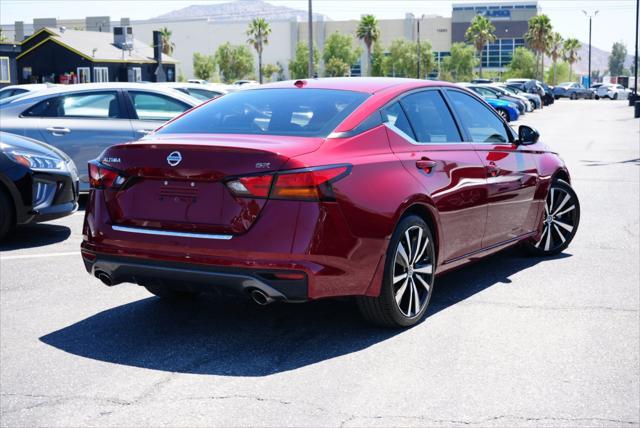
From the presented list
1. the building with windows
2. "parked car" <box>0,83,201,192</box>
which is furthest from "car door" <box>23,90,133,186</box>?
the building with windows

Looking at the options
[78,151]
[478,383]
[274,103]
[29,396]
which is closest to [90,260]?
[29,396]

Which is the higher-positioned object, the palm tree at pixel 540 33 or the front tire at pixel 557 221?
the palm tree at pixel 540 33

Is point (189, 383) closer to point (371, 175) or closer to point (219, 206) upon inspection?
point (219, 206)

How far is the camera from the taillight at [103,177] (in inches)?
220

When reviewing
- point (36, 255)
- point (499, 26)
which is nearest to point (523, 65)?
point (499, 26)

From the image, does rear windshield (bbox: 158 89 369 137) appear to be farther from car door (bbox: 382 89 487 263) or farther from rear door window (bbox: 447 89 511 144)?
rear door window (bbox: 447 89 511 144)

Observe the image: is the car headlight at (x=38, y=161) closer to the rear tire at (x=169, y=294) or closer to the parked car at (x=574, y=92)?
the rear tire at (x=169, y=294)

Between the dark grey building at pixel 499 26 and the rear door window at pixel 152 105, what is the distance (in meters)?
141

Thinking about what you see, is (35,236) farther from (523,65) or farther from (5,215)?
(523,65)

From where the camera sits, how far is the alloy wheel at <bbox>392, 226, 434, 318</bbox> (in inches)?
228

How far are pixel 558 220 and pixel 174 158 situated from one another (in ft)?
14.8

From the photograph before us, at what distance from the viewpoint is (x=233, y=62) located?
432ft

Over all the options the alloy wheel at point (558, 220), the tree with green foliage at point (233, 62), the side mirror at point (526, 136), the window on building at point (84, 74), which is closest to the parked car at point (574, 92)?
the window on building at point (84, 74)

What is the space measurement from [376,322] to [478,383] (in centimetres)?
111
